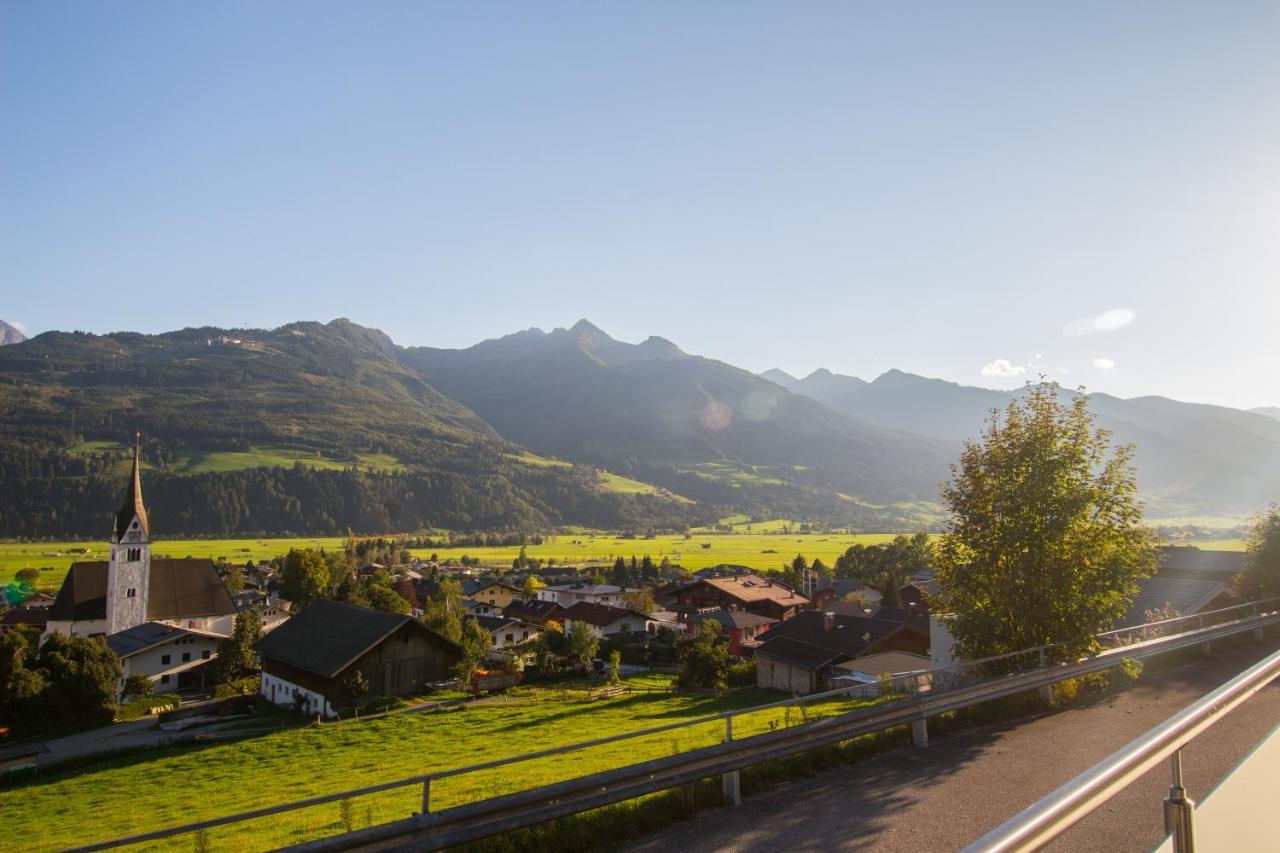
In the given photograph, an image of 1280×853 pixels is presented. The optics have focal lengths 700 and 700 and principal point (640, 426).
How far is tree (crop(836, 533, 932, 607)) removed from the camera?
9109cm

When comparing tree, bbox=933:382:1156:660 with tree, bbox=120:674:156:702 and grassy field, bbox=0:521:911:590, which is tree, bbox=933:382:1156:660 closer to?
tree, bbox=120:674:156:702

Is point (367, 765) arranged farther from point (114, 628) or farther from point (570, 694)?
point (114, 628)

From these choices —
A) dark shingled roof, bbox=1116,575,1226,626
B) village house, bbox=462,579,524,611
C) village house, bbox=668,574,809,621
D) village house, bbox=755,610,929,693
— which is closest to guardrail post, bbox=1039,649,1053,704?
dark shingled roof, bbox=1116,575,1226,626

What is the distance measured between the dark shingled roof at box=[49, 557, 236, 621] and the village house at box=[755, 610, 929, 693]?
5973cm

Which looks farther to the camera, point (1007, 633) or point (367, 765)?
point (367, 765)

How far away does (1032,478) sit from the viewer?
14.8m

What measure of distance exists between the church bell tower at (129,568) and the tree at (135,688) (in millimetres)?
19293

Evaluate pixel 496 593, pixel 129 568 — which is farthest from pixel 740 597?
pixel 129 568

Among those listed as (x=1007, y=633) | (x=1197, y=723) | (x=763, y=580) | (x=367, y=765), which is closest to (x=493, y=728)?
(x=367, y=765)

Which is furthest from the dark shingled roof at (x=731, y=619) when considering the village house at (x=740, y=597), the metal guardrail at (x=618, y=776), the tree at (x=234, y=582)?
the tree at (x=234, y=582)

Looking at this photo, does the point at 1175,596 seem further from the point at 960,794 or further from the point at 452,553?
the point at 452,553

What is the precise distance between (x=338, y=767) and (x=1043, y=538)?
90.6ft

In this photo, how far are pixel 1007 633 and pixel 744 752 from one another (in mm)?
9181

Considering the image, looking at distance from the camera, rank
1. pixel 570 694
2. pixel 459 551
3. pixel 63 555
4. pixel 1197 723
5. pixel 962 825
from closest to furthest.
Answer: pixel 1197 723 → pixel 962 825 → pixel 570 694 → pixel 63 555 → pixel 459 551
